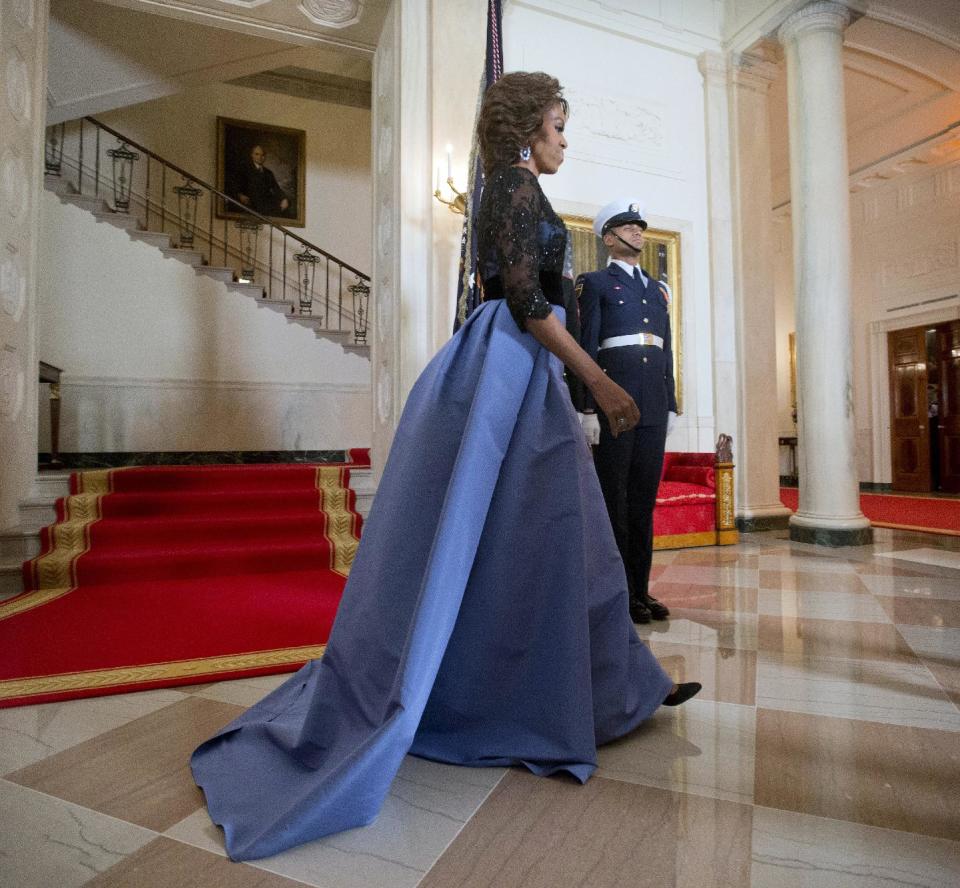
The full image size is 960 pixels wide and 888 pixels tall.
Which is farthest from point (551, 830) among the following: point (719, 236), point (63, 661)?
point (719, 236)

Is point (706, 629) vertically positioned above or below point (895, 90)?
below

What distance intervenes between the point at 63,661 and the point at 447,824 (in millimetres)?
A: 1602

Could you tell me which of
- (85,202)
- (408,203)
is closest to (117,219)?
(85,202)

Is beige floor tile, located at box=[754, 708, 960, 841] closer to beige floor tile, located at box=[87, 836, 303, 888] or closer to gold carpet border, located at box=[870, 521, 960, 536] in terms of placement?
beige floor tile, located at box=[87, 836, 303, 888]

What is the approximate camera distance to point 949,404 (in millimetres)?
8758

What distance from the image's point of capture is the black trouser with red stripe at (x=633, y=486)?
258 centimetres

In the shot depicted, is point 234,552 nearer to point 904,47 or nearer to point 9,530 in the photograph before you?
point 9,530

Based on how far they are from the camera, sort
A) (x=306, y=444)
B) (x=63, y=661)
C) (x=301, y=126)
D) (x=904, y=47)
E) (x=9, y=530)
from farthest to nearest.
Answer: (x=301, y=126), (x=306, y=444), (x=904, y=47), (x=9, y=530), (x=63, y=661)

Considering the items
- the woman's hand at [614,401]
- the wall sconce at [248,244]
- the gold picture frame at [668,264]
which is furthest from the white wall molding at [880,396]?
the woman's hand at [614,401]

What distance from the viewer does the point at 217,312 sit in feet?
20.3

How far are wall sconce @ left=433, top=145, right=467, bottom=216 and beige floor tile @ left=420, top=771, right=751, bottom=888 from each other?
3.57 meters

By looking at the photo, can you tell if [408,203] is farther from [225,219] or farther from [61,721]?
[225,219]

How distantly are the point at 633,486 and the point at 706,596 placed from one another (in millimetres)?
772

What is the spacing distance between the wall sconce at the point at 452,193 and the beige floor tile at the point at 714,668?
298 centimetres
